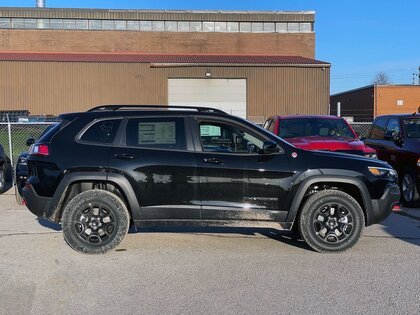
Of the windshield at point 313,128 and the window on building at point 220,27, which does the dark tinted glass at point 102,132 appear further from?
the window on building at point 220,27

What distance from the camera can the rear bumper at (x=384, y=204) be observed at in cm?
611

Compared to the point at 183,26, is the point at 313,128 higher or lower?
lower

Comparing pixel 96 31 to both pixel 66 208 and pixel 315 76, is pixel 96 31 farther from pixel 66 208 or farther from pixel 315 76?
A: pixel 66 208

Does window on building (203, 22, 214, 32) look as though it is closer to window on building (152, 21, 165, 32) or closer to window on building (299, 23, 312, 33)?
window on building (152, 21, 165, 32)

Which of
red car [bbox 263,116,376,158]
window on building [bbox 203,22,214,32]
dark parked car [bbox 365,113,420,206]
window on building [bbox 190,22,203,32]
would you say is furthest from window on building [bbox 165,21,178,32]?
dark parked car [bbox 365,113,420,206]

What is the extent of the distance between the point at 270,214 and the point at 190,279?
144 cm

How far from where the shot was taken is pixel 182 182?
5.93 m

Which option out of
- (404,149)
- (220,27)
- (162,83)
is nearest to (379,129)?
(404,149)

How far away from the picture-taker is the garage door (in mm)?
40875

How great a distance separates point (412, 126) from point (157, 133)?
21.7 ft

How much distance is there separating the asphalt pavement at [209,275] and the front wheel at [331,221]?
18 cm

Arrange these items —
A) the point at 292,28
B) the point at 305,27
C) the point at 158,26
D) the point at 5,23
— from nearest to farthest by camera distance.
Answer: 1. the point at 5,23
2. the point at 158,26
3. the point at 292,28
4. the point at 305,27

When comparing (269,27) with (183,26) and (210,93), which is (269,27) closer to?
(183,26)

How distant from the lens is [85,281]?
5000mm
